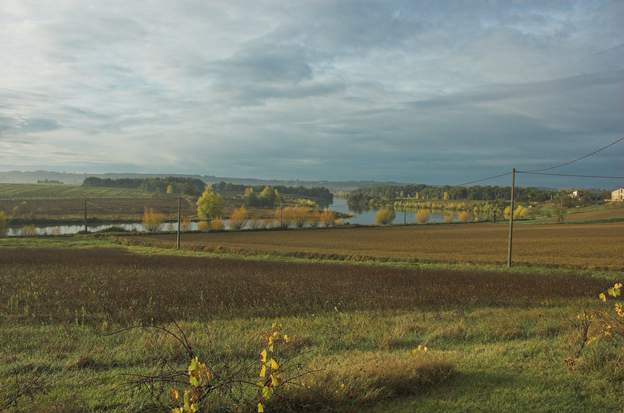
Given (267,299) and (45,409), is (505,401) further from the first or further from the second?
(267,299)

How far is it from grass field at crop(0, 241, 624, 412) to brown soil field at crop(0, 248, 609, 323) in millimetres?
86

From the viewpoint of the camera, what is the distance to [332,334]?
1053 centimetres

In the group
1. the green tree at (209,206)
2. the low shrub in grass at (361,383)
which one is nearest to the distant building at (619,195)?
the green tree at (209,206)

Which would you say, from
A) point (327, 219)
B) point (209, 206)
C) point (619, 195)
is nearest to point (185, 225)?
point (209, 206)

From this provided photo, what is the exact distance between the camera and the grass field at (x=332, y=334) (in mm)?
5906

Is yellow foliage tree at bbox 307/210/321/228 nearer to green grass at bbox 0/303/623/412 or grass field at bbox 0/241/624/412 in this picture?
grass field at bbox 0/241/624/412

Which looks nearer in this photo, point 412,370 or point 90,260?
point 412,370

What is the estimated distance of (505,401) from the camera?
18.8ft

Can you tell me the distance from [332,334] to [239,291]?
9.08m

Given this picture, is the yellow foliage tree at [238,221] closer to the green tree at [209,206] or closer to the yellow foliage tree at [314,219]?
the green tree at [209,206]

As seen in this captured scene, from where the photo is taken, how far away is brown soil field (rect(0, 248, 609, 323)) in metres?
14.8

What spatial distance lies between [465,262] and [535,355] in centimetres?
2783

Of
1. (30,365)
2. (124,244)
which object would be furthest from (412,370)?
(124,244)

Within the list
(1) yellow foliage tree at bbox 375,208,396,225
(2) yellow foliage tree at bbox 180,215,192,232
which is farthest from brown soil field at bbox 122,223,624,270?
(1) yellow foliage tree at bbox 375,208,396,225
